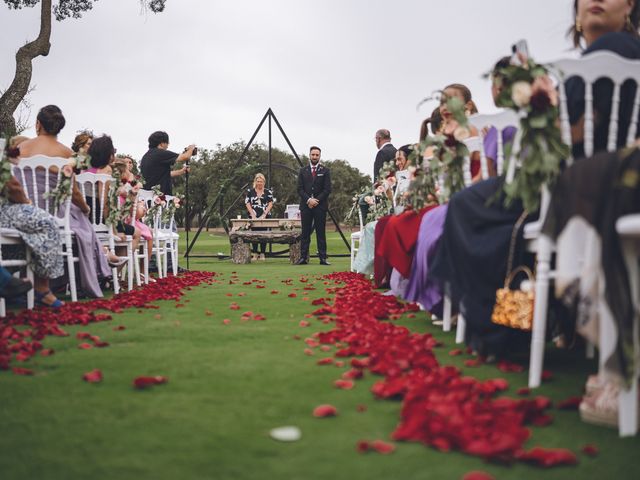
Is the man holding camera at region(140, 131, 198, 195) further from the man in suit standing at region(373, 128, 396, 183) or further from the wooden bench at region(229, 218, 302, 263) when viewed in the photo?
the wooden bench at region(229, 218, 302, 263)

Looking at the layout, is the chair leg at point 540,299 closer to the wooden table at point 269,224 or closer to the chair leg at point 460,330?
the chair leg at point 460,330

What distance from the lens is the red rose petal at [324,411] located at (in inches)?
75.7

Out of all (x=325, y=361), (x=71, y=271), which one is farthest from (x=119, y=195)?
(x=325, y=361)

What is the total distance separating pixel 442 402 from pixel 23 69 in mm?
14223

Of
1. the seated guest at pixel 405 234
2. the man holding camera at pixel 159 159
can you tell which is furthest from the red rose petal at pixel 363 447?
the man holding camera at pixel 159 159

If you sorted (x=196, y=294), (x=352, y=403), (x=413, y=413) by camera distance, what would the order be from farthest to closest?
(x=196, y=294) → (x=352, y=403) → (x=413, y=413)

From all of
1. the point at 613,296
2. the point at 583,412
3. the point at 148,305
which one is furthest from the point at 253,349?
the point at 148,305

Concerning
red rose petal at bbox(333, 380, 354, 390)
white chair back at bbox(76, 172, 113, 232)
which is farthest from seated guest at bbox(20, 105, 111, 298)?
red rose petal at bbox(333, 380, 354, 390)

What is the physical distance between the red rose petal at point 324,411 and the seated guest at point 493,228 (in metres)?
1.06

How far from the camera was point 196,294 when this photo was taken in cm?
607

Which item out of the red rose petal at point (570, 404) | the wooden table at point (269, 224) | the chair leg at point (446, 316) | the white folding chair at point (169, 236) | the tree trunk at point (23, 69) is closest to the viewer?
the red rose petal at point (570, 404)

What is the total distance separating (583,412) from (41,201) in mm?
4878

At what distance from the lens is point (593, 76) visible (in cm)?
227

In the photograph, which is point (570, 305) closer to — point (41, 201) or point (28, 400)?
point (28, 400)
